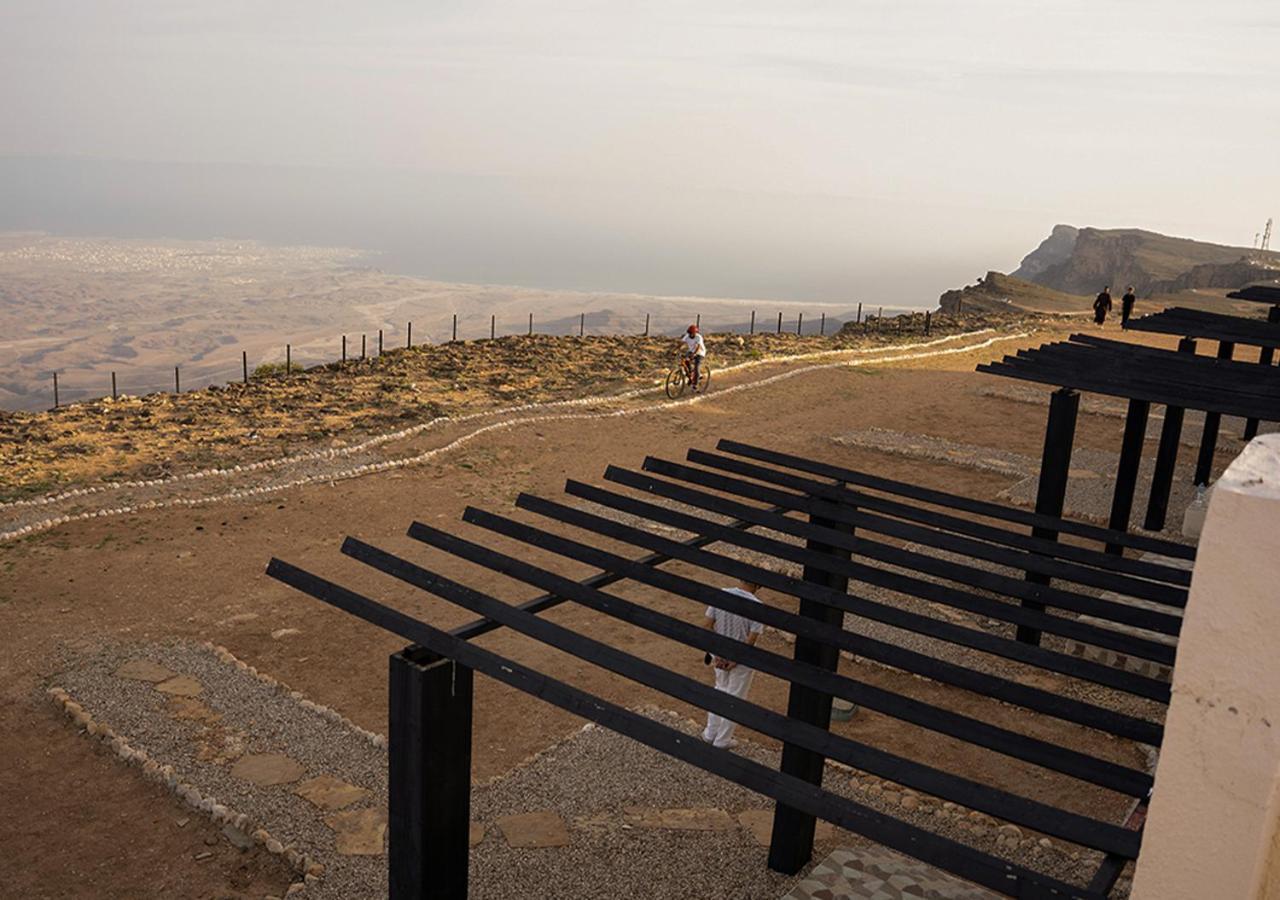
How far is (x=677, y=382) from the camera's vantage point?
76.4 feet

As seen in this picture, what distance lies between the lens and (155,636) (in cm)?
1027

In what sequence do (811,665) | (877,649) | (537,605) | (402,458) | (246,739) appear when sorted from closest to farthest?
(877,649), (811,665), (537,605), (246,739), (402,458)

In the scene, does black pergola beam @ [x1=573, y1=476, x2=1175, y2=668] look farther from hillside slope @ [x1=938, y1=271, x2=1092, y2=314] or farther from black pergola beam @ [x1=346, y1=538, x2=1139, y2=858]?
hillside slope @ [x1=938, y1=271, x2=1092, y2=314]

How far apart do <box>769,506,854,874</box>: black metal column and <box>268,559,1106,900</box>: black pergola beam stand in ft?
8.63

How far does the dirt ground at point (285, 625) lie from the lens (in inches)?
276

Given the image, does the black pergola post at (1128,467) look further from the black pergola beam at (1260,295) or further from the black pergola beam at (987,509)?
the black pergola beam at (987,509)

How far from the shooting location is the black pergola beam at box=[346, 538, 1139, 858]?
9.46 ft

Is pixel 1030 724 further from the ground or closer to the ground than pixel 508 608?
closer to the ground

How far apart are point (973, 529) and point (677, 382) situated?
18.1 m

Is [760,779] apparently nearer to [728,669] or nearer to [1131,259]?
[728,669]

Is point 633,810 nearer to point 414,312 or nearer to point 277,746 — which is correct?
point 277,746

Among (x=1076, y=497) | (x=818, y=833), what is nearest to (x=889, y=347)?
(x=1076, y=497)

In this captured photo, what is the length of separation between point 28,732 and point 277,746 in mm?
2153

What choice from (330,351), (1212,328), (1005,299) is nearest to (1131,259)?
(1005,299)
